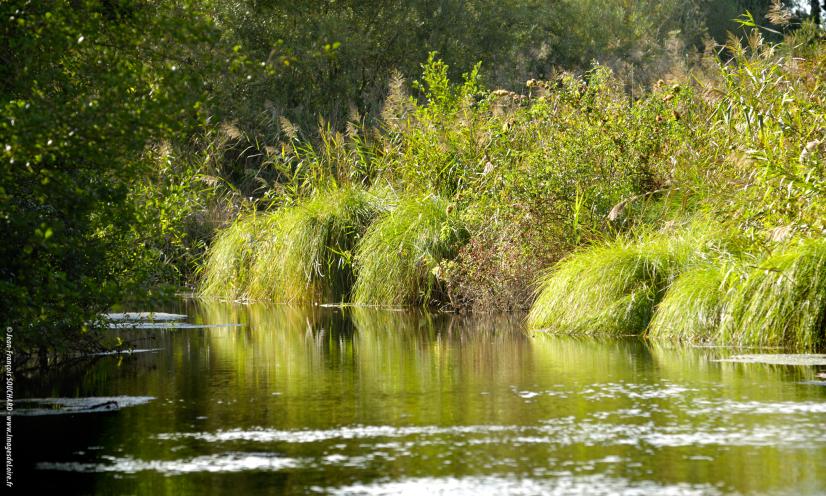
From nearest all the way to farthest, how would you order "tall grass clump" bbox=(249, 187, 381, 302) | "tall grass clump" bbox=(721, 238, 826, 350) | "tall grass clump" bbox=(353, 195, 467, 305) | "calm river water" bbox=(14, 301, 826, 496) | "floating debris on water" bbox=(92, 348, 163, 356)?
"calm river water" bbox=(14, 301, 826, 496) < "tall grass clump" bbox=(721, 238, 826, 350) < "floating debris on water" bbox=(92, 348, 163, 356) < "tall grass clump" bbox=(353, 195, 467, 305) < "tall grass clump" bbox=(249, 187, 381, 302)

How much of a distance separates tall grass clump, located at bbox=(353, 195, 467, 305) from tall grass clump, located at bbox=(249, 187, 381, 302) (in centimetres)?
68

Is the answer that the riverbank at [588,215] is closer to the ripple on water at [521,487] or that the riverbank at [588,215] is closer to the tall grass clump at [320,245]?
the tall grass clump at [320,245]

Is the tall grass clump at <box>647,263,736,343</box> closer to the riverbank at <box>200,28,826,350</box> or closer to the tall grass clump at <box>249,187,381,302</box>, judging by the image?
the riverbank at <box>200,28,826,350</box>

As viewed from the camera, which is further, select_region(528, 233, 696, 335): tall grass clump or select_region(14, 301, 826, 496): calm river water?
select_region(528, 233, 696, 335): tall grass clump

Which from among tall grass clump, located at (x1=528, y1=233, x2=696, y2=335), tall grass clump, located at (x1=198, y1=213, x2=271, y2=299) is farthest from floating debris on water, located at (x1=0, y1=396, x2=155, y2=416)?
tall grass clump, located at (x1=198, y1=213, x2=271, y2=299)

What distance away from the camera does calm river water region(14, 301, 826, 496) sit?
20.2ft

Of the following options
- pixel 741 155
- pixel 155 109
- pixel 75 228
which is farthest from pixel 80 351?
pixel 741 155

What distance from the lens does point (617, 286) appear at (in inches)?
542

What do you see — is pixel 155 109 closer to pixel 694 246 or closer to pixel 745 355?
pixel 745 355

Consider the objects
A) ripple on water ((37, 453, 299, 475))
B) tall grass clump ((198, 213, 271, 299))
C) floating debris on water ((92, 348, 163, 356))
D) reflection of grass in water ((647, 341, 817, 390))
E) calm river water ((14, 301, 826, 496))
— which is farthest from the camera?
tall grass clump ((198, 213, 271, 299))

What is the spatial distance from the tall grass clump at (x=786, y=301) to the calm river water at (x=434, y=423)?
1.65 ft

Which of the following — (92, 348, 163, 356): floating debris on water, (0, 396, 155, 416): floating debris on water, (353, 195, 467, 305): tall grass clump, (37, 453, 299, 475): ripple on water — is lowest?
(37, 453, 299, 475): ripple on water

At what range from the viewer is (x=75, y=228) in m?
10.5

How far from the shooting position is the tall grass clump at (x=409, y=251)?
17.8 meters
